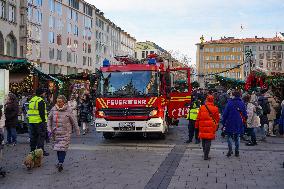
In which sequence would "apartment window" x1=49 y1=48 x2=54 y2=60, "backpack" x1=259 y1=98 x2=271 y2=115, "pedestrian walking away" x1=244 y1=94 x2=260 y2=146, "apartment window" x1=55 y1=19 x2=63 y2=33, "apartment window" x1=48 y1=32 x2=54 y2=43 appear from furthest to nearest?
"apartment window" x1=55 y1=19 x2=63 y2=33
"apartment window" x1=49 y1=48 x2=54 y2=60
"apartment window" x1=48 y1=32 x2=54 y2=43
"backpack" x1=259 y1=98 x2=271 y2=115
"pedestrian walking away" x1=244 y1=94 x2=260 y2=146

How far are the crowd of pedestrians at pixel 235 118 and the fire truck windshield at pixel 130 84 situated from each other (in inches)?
62.5

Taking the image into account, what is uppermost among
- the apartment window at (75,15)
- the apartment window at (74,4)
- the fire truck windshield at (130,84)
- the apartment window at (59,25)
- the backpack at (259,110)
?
the apartment window at (74,4)

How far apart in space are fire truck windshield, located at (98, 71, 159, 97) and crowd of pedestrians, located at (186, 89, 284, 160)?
1586 mm

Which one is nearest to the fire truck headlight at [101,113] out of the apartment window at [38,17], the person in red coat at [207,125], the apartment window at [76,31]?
the person in red coat at [207,125]

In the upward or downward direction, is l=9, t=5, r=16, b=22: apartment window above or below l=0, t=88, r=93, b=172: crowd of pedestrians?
above

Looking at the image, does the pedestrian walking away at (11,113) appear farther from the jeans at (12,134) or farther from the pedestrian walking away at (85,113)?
the pedestrian walking away at (85,113)

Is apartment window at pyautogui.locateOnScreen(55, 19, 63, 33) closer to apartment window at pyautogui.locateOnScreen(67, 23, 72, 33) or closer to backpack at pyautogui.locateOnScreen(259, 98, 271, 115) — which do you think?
apartment window at pyautogui.locateOnScreen(67, 23, 72, 33)

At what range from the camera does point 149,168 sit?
10469 millimetres

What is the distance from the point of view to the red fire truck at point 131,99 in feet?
50.3

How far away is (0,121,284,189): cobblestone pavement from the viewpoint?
8758mm

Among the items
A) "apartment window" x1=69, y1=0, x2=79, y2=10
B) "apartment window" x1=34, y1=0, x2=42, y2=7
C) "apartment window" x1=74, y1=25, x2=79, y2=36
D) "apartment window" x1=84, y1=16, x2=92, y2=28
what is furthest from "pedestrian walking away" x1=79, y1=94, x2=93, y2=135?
"apartment window" x1=84, y1=16, x2=92, y2=28

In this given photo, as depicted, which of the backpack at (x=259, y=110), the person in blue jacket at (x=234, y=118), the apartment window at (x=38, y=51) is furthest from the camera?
the apartment window at (x=38, y=51)

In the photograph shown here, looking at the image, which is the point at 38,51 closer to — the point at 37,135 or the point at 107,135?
the point at 107,135

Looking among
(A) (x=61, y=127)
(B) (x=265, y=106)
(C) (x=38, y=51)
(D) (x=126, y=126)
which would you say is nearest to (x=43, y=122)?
(A) (x=61, y=127)
